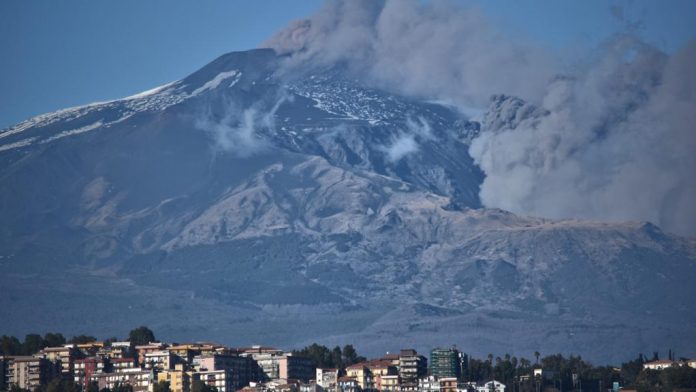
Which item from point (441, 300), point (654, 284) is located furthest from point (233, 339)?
point (654, 284)

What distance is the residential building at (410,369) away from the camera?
11359cm

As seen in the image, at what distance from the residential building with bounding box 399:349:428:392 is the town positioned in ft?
0.18

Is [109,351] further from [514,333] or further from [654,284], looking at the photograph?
[654,284]

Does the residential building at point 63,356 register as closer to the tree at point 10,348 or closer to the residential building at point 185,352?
the tree at point 10,348

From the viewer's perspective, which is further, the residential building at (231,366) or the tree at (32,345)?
the tree at (32,345)

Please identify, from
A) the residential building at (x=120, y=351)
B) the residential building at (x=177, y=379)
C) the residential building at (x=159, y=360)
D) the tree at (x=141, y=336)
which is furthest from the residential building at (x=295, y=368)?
the tree at (x=141, y=336)

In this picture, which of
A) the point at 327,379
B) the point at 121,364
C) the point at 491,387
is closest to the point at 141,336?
the point at 121,364

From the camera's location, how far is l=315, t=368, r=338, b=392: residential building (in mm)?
107562

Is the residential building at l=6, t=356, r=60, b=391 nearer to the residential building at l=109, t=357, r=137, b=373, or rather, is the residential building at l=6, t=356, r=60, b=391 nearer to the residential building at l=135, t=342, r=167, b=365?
the residential building at l=109, t=357, r=137, b=373

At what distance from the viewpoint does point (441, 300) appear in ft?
637

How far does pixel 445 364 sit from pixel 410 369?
3283mm

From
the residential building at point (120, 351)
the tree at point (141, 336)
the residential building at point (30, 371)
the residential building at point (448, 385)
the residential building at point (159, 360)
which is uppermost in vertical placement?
the tree at point (141, 336)

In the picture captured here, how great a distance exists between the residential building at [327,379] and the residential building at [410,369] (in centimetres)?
401

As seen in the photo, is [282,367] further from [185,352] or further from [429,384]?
[429,384]
